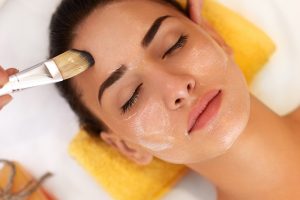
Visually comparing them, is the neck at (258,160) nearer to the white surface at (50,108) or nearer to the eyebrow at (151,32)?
the white surface at (50,108)

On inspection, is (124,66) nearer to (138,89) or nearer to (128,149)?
(138,89)

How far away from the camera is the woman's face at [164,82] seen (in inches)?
42.0

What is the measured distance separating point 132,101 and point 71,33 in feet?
0.79

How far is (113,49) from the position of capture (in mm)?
1104

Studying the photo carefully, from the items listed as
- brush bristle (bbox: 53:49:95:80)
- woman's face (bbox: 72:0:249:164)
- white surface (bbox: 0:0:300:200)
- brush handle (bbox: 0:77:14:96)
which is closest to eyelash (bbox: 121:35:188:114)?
woman's face (bbox: 72:0:249:164)

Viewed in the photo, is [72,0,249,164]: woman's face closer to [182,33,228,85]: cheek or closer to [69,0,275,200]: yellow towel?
[182,33,228,85]: cheek

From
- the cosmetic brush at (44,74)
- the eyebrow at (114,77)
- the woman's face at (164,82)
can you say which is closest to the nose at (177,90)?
the woman's face at (164,82)

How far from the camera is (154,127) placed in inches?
42.9

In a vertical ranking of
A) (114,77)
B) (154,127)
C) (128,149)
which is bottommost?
(128,149)

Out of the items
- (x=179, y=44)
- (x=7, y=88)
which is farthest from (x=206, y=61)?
(x=7, y=88)

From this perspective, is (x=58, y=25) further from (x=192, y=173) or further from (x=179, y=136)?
(x=192, y=173)

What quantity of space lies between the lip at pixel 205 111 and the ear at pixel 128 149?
0.71ft

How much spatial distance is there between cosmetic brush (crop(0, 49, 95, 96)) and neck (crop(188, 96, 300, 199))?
420mm

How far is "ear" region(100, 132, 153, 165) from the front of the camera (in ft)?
4.13
